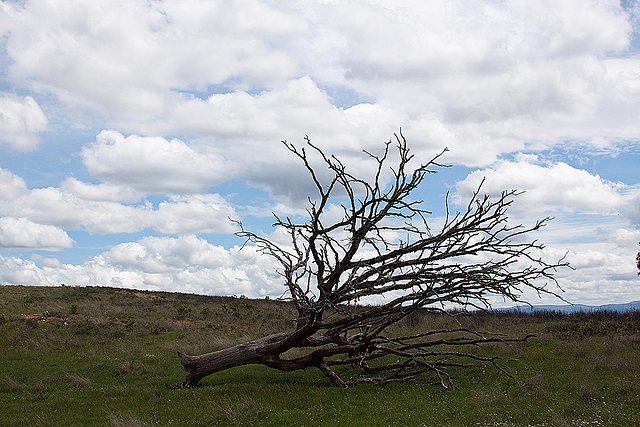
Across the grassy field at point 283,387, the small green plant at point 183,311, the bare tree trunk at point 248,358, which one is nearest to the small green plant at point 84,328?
the grassy field at point 283,387

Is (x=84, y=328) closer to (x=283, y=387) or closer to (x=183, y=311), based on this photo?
(x=183, y=311)

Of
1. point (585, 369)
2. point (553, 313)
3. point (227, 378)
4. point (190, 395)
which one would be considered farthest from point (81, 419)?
point (553, 313)

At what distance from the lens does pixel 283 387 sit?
12.2 m

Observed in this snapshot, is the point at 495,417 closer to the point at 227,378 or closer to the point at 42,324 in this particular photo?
the point at 227,378

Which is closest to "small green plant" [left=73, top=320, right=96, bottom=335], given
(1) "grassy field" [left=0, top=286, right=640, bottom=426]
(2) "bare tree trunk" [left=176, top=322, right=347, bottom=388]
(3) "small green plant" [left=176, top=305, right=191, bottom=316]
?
(1) "grassy field" [left=0, top=286, right=640, bottom=426]

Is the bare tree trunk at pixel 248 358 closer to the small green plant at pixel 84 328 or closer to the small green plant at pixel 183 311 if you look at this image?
the small green plant at pixel 84 328

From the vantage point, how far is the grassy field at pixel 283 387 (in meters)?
9.03

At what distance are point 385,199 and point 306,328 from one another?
13.5ft

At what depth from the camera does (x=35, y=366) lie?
16.8 meters

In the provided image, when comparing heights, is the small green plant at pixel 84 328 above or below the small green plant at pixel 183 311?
below

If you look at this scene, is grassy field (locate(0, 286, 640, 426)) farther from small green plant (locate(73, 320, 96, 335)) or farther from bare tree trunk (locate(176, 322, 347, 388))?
bare tree trunk (locate(176, 322, 347, 388))

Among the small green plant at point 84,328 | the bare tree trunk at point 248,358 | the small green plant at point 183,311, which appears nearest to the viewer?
the bare tree trunk at point 248,358

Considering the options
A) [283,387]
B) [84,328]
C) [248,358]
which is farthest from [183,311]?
[283,387]

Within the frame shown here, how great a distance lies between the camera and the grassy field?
9.03 metres
